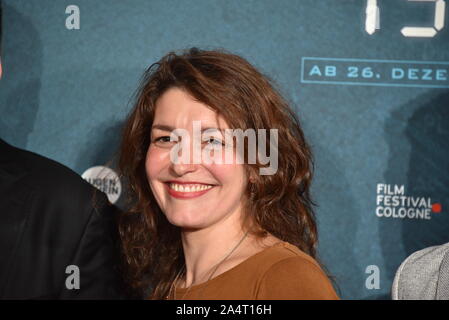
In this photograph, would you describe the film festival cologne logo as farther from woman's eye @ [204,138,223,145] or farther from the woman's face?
woman's eye @ [204,138,223,145]

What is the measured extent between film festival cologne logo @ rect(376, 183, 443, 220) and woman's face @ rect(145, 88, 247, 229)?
570 millimetres

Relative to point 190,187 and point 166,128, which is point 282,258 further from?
point 166,128

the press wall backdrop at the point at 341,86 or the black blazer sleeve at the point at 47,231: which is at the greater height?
the press wall backdrop at the point at 341,86

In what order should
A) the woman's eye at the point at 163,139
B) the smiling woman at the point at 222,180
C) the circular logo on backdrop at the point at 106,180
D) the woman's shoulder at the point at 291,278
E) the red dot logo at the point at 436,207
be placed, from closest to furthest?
the woman's shoulder at the point at 291,278 < the smiling woman at the point at 222,180 < the woman's eye at the point at 163,139 < the red dot logo at the point at 436,207 < the circular logo on backdrop at the point at 106,180

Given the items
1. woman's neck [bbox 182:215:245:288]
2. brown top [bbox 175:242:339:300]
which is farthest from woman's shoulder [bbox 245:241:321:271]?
woman's neck [bbox 182:215:245:288]

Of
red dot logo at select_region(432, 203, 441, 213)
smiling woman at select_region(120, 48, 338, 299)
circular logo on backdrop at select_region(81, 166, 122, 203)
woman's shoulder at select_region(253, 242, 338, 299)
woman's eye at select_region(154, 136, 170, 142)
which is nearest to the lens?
woman's shoulder at select_region(253, 242, 338, 299)

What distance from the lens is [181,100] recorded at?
Answer: 1.34 meters

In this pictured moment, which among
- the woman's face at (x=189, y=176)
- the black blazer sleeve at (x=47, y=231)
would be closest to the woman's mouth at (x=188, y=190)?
the woman's face at (x=189, y=176)

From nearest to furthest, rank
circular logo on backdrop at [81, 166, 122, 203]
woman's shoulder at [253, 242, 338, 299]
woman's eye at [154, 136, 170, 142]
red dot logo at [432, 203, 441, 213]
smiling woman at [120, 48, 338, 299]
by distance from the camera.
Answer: woman's shoulder at [253, 242, 338, 299] < smiling woman at [120, 48, 338, 299] < woman's eye at [154, 136, 170, 142] < red dot logo at [432, 203, 441, 213] < circular logo on backdrop at [81, 166, 122, 203]

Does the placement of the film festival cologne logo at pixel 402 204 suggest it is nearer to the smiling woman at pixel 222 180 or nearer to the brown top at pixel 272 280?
the smiling woman at pixel 222 180

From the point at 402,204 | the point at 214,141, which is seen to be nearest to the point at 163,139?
the point at 214,141

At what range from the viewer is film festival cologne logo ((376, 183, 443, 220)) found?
5.74 feet

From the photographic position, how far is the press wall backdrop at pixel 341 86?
176cm
